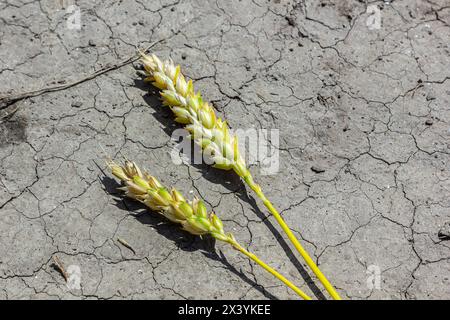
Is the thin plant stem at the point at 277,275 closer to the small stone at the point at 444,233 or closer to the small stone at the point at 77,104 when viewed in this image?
the small stone at the point at 444,233

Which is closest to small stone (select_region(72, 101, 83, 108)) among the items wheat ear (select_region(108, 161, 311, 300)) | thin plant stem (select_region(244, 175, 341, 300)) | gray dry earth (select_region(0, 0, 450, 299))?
gray dry earth (select_region(0, 0, 450, 299))

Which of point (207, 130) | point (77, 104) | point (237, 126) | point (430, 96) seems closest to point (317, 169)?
point (237, 126)

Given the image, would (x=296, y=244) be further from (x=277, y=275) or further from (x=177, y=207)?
(x=177, y=207)

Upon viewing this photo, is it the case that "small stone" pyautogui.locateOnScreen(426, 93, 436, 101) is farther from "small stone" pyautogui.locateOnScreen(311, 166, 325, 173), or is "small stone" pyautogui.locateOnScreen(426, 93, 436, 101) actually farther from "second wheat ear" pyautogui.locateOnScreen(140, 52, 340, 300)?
"second wheat ear" pyautogui.locateOnScreen(140, 52, 340, 300)
